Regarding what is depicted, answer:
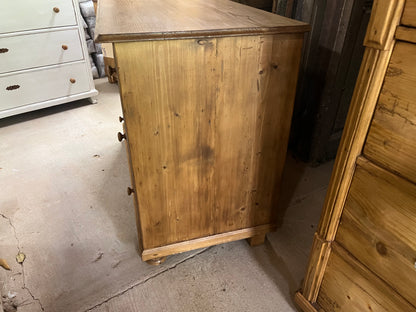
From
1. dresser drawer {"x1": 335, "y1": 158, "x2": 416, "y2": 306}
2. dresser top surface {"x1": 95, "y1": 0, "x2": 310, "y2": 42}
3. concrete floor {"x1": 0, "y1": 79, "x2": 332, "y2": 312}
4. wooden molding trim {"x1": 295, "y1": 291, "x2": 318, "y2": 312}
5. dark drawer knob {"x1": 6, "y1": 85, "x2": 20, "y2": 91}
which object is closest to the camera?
dresser drawer {"x1": 335, "y1": 158, "x2": 416, "y2": 306}

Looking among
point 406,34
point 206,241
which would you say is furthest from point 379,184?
point 206,241

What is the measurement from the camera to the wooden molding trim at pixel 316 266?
3.20ft

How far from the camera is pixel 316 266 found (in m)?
1.02

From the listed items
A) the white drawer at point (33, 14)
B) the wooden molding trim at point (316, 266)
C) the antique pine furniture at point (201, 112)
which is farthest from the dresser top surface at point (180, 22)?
the white drawer at point (33, 14)

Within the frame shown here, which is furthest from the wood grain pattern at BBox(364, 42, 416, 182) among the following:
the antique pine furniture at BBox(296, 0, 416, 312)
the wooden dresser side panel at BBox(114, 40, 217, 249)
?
the wooden dresser side panel at BBox(114, 40, 217, 249)

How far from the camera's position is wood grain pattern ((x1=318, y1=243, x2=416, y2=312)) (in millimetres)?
827

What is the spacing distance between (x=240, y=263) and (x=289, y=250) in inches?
9.1

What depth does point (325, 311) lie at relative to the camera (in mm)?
1056

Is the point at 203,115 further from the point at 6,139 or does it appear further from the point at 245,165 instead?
the point at 6,139

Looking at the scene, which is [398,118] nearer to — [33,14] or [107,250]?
[107,250]

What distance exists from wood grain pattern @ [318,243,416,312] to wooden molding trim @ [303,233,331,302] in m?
0.02

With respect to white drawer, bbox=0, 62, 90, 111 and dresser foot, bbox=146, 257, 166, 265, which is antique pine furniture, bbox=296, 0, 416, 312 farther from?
white drawer, bbox=0, 62, 90, 111

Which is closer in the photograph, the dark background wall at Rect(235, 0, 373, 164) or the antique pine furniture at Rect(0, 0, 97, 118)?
the dark background wall at Rect(235, 0, 373, 164)

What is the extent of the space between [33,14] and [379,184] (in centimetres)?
235
